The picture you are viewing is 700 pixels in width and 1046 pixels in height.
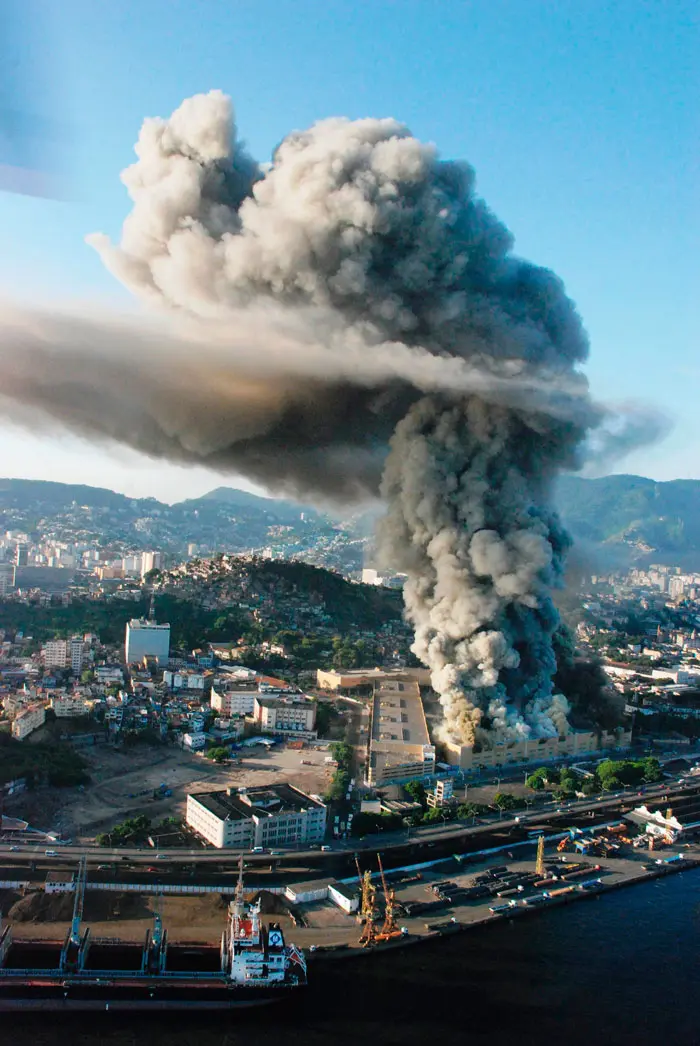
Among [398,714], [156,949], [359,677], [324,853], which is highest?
[359,677]

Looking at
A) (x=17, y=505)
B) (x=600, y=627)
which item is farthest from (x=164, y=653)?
(x=17, y=505)

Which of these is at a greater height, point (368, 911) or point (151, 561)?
point (151, 561)

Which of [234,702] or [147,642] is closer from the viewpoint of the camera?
[234,702]

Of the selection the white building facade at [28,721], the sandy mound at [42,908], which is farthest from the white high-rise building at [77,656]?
the sandy mound at [42,908]

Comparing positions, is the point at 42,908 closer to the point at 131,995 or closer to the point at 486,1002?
the point at 131,995

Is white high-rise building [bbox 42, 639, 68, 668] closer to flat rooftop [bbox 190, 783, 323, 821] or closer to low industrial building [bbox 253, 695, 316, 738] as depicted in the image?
low industrial building [bbox 253, 695, 316, 738]

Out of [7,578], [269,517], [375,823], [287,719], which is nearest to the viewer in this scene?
[375,823]

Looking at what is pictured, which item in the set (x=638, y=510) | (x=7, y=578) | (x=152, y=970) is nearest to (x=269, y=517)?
(x=638, y=510)
